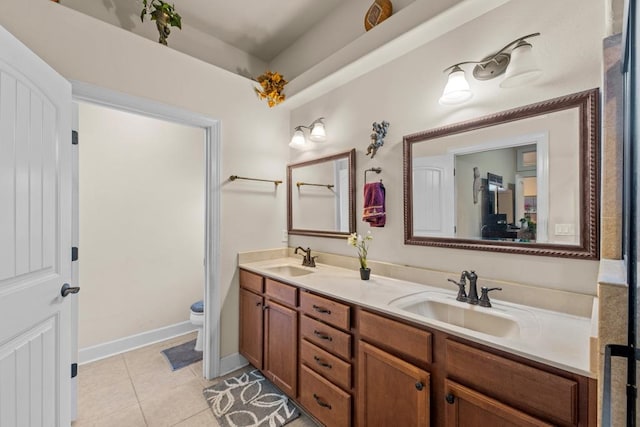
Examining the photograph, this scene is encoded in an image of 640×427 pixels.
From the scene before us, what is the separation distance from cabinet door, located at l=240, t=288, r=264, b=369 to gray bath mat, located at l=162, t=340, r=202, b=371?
52cm

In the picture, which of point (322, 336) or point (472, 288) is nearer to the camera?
point (472, 288)

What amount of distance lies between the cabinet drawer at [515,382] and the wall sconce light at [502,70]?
1.27 m

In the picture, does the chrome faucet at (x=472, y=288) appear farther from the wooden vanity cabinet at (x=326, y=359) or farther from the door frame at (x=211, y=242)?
the door frame at (x=211, y=242)

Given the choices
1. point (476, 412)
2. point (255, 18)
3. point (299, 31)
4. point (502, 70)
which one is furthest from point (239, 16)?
point (476, 412)

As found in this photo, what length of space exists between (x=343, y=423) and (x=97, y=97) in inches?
96.9

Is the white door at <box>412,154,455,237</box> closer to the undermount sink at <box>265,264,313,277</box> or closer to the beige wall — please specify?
the undermount sink at <box>265,264,313,277</box>

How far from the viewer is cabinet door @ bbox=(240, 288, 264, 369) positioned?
7.02 ft

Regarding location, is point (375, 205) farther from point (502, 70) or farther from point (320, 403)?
point (320, 403)

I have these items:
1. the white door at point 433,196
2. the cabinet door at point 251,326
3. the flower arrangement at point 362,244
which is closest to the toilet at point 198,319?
the cabinet door at point 251,326

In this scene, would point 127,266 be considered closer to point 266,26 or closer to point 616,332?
point 266,26

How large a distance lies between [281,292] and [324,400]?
0.69 m

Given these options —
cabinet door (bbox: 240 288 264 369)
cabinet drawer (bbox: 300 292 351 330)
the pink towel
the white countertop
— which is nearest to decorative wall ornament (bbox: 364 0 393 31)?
the pink towel

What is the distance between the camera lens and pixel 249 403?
6.22ft

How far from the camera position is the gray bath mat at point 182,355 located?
2.43m
